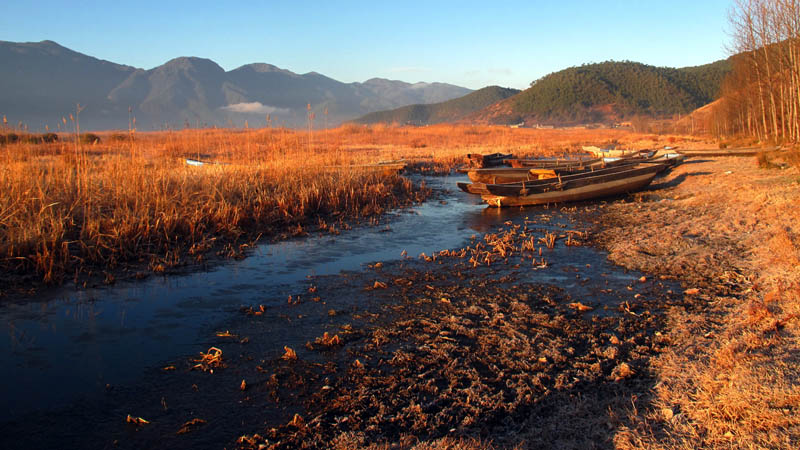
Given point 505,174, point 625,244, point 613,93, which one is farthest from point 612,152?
point 613,93

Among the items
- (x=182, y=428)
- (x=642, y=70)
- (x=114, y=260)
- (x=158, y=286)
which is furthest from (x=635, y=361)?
(x=642, y=70)

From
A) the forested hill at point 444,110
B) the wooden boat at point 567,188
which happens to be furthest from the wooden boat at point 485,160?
the forested hill at point 444,110

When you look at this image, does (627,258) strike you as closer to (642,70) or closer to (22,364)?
(22,364)

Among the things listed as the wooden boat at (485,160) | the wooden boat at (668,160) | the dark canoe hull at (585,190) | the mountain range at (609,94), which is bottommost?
the dark canoe hull at (585,190)

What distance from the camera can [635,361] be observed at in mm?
3221

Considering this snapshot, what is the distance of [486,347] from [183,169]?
26.7 feet

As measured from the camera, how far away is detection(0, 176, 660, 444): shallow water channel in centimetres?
330

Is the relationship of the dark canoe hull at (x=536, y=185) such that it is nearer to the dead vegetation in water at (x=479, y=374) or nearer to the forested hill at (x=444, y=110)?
the dead vegetation in water at (x=479, y=374)

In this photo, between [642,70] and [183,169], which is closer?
[183,169]

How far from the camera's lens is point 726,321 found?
368 centimetres

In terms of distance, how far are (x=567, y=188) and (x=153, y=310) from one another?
9.07m

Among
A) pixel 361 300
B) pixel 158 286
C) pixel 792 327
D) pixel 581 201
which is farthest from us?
pixel 581 201

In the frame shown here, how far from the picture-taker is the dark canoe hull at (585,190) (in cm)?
1051

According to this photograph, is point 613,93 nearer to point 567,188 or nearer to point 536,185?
point 567,188
